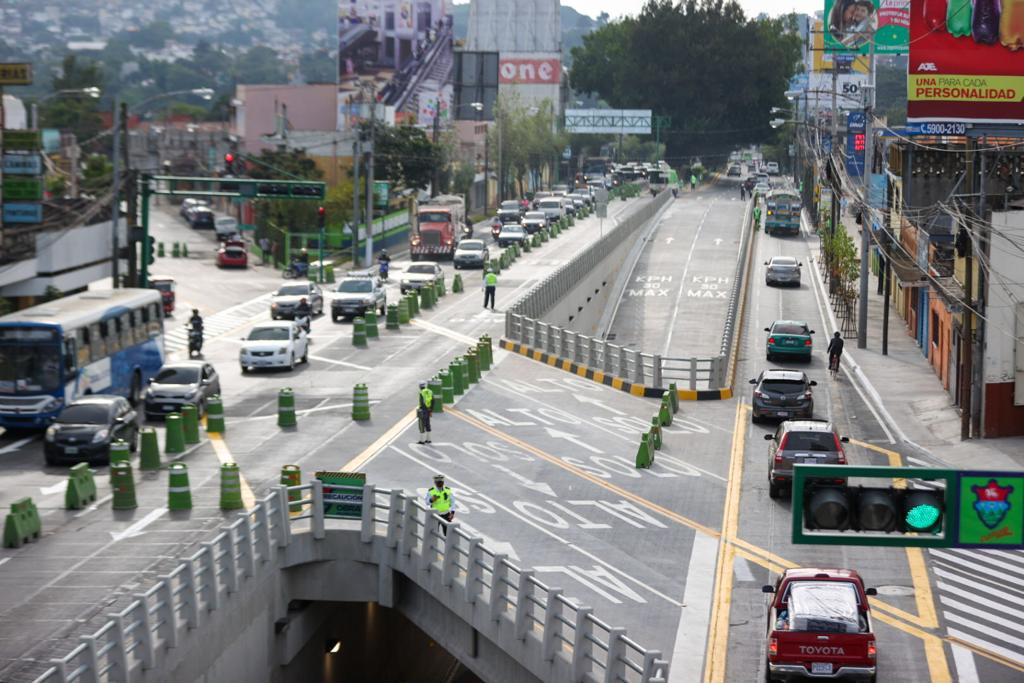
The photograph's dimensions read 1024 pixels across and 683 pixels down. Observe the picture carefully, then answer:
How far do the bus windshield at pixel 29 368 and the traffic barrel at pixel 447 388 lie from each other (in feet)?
34.7

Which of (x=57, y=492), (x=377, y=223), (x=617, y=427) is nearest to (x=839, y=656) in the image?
(x=57, y=492)

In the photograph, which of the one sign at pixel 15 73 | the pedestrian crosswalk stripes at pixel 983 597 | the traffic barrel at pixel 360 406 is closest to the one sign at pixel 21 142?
the one sign at pixel 15 73

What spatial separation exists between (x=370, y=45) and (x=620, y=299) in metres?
85.7

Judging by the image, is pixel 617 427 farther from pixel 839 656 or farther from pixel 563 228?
pixel 563 228

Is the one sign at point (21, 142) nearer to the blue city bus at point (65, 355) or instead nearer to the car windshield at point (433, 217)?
the blue city bus at point (65, 355)

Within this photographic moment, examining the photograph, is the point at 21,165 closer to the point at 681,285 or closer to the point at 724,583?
the point at 681,285

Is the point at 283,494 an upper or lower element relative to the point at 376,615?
upper

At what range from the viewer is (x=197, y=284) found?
82688 mm

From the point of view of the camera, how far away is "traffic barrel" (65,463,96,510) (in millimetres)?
32156

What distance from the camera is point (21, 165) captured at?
6431 cm

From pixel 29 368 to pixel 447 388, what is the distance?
38.2ft

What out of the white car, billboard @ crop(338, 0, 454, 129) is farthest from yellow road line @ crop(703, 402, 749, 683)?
billboard @ crop(338, 0, 454, 129)

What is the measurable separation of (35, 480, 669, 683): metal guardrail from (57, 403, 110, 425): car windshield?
27.2 feet

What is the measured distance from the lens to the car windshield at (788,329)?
193 feet
